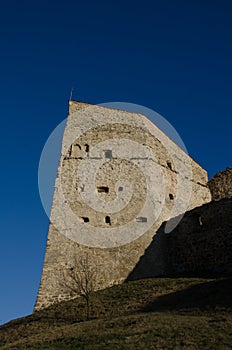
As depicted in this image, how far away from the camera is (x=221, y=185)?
23.5 meters

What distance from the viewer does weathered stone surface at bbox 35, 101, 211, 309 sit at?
608 inches

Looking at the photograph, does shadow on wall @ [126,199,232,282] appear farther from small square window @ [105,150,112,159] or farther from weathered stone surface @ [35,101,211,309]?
small square window @ [105,150,112,159]

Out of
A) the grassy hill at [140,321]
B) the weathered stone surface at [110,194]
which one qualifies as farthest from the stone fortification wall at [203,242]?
the grassy hill at [140,321]

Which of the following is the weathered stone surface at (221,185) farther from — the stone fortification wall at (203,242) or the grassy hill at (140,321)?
the grassy hill at (140,321)

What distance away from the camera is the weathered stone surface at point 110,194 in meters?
15.5

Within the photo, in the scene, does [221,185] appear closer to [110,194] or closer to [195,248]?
[195,248]

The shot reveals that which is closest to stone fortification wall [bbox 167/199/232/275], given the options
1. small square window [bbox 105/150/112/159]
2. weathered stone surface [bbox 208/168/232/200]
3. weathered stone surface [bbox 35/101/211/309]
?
weathered stone surface [bbox 35/101/211/309]

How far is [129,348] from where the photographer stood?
7.54 metres

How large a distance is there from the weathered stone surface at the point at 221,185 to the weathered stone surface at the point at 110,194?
2582 mm

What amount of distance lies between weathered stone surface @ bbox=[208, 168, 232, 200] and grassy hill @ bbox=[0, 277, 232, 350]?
10.4m

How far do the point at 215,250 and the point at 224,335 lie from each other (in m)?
7.36

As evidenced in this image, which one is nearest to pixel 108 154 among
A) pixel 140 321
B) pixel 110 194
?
pixel 110 194

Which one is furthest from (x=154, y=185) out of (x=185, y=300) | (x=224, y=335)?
(x=224, y=335)

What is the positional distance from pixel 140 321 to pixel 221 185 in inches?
617
